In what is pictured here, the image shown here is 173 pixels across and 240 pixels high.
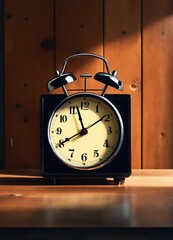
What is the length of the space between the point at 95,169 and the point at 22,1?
0.66m

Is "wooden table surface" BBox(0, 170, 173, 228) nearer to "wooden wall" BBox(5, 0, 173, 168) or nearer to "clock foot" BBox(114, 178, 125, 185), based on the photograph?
"clock foot" BBox(114, 178, 125, 185)

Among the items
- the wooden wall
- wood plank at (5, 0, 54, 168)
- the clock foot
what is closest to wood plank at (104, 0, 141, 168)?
the wooden wall

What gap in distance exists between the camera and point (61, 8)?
161 cm

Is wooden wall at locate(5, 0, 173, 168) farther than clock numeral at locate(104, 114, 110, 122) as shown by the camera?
Yes

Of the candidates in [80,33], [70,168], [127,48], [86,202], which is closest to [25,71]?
[80,33]

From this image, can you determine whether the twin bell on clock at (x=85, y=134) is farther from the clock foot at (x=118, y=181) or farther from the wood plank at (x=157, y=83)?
the wood plank at (x=157, y=83)

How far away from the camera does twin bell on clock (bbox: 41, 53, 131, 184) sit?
1267mm

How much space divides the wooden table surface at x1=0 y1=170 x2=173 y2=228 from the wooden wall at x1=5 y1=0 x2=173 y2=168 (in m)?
0.20

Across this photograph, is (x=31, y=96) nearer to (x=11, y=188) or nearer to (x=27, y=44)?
(x=27, y=44)

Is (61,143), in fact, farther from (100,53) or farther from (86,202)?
(100,53)
